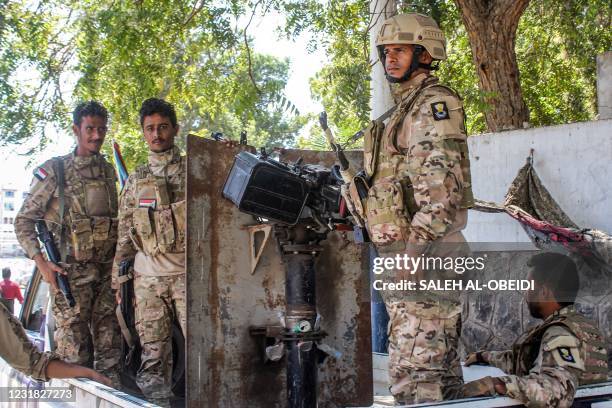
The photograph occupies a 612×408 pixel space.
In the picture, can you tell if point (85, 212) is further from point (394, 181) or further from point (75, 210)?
point (394, 181)

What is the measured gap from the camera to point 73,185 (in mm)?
4922

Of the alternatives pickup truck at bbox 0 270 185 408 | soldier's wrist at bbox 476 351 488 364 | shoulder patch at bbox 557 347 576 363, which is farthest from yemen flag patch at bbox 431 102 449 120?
pickup truck at bbox 0 270 185 408

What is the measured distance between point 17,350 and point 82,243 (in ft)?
5.08

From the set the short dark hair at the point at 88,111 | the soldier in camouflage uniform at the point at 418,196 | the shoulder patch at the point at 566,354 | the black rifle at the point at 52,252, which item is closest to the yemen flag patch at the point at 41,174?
the black rifle at the point at 52,252

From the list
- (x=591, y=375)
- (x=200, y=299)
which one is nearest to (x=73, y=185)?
(x=200, y=299)

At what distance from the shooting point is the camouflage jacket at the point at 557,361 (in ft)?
9.71

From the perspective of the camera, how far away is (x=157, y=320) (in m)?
4.25

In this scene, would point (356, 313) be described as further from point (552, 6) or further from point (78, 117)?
point (552, 6)

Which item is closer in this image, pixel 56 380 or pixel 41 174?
pixel 56 380

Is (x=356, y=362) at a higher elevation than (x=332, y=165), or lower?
lower

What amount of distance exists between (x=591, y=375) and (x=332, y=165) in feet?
4.95

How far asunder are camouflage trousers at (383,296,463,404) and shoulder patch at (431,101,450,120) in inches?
28.1

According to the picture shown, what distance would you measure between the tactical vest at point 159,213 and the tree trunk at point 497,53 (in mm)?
4048

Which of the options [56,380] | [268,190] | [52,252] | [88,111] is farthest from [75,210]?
[268,190]
